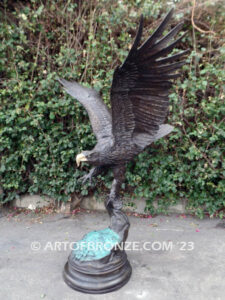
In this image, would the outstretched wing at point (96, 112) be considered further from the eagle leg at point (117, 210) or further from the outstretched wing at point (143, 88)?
the eagle leg at point (117, 210)

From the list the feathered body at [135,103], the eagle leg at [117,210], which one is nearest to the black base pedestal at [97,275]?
the eagle leg at [117,210]

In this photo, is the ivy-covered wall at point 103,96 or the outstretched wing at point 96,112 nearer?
the outstretched wing at point 96,112

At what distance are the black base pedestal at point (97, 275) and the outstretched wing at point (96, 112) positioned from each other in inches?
43.5

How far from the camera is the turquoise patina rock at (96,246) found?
2.38 meters

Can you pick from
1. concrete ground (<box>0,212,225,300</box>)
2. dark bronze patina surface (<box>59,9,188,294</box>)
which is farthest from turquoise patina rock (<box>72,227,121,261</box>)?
concrete ground (<box>0,212,225,300</box>)

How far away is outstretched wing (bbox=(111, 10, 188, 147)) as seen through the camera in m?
1.80

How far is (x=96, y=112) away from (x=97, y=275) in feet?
4.88

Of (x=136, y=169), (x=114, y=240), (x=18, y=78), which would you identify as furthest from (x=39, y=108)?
(x=114, y=240)

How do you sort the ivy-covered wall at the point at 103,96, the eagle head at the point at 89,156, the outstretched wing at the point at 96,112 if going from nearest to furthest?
the eagle head at the point at 89,156
the outstretched wing at the point at 96,112
the ivy-covered wall at the point at 103,96

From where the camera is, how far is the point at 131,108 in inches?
83.8

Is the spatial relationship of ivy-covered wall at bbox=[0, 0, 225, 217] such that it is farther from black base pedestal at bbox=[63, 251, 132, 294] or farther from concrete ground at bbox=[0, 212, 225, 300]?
black base pedestal at bbox=[63, 251, 132, 294]

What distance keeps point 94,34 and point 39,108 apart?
134 centimetres

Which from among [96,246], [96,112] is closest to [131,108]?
[96,112]

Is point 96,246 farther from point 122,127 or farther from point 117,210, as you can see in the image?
point 122,127
